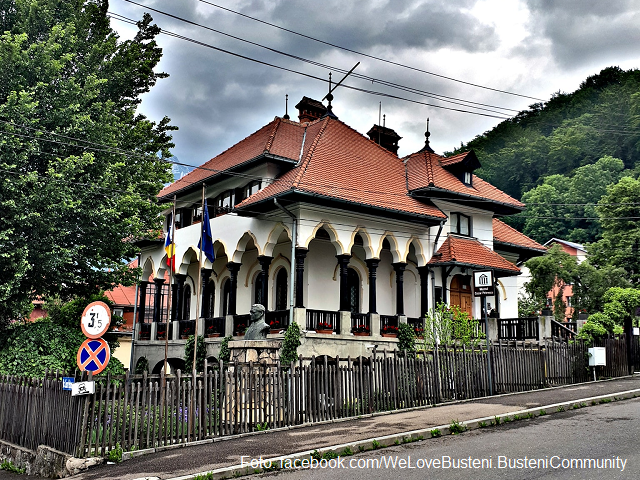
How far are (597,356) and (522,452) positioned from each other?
11.6 m

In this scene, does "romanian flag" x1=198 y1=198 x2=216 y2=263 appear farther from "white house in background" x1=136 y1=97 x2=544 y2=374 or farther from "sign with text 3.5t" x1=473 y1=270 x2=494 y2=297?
"sign with text 3.5t" x1=473 y1=270 x2=494 y2=297

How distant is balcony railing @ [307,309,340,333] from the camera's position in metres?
21.3

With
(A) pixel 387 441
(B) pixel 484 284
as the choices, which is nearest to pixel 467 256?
(B) pixel 484 284

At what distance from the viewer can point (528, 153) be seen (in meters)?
77.8

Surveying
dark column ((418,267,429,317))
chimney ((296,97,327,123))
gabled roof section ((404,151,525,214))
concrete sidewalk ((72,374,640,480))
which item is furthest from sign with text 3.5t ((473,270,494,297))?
chimney ((296,97,327,123))

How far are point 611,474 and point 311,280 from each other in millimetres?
17079

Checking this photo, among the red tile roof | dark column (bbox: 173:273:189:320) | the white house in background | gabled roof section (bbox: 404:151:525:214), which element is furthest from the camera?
dark column (bbox: 173:273:189:320)

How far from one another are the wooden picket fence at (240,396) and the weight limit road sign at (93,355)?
0.54m

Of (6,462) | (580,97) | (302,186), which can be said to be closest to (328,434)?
(6,462)

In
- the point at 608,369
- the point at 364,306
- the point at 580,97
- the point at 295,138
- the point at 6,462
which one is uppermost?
the point at 580,97

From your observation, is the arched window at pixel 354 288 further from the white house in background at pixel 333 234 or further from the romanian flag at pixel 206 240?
the romanian flag at pixel 206 240

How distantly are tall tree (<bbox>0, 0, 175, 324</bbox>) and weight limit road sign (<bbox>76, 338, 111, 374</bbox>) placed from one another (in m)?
7.08

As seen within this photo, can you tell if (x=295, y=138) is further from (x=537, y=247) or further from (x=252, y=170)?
(x=537, y=247)

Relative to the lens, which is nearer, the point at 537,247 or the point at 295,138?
the point at 295,138
